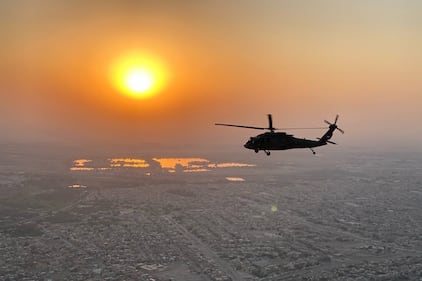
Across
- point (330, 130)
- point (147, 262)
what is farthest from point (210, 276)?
point (330, 130)

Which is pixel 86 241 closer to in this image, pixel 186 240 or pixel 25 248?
pixel 25 248

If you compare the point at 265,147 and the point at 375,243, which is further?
the point at 375,243

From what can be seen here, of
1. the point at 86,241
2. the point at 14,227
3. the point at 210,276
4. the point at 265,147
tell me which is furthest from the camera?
the point at 14,227

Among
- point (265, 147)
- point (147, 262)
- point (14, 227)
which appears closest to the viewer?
point (265, 147)

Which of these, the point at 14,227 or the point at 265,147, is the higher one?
the point at 265,147

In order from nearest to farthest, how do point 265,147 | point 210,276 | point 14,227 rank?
point 265,147 → point 210,276 → point 14,227

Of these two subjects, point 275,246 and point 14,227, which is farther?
point 14,227

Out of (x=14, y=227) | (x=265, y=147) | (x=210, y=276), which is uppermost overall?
(x=265, y=147)

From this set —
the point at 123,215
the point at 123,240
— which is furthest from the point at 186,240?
the point at 123,215

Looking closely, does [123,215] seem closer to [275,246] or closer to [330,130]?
[275,246]
